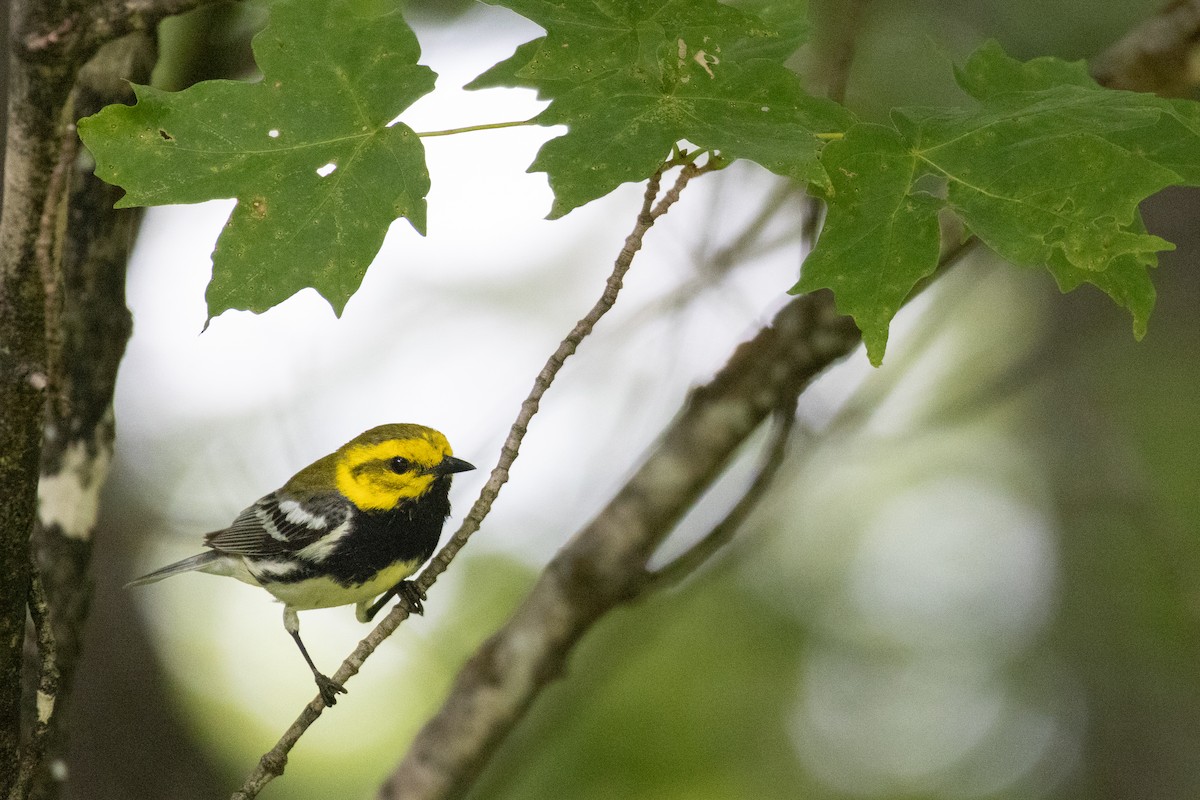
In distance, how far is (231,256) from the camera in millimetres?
1579

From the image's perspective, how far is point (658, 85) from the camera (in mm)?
1621

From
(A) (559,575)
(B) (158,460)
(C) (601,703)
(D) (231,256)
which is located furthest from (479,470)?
(B) (158,460)

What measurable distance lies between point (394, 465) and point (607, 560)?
2.17ft

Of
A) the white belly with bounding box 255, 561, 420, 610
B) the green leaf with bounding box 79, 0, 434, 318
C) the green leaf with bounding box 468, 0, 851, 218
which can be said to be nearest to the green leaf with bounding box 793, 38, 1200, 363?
the green leaf with bounding box 468, 0, 851, 218

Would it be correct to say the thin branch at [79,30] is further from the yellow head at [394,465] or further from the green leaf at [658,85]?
the yellow head at [394,465]

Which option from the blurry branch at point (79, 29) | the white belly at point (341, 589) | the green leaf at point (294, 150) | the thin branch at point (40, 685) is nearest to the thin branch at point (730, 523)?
the white belly at point (341, 589)

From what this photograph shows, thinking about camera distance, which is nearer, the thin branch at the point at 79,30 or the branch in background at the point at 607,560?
the thin branch at the point at 79,30

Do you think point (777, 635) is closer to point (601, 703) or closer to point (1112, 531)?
point (601, 703)

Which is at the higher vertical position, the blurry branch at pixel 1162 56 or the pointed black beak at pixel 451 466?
the blurry branch at pixel 1162 56

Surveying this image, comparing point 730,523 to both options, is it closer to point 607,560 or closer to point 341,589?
point 607,560

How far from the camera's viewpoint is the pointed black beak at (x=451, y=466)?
279 centimetres

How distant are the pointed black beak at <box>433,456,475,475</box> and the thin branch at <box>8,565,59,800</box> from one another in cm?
121

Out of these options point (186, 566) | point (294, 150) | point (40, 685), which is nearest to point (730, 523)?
point (294, 150)

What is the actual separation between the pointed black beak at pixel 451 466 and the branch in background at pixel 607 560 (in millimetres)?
354
